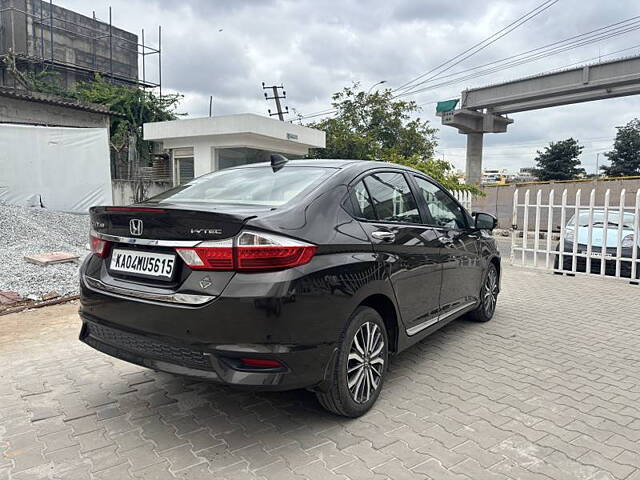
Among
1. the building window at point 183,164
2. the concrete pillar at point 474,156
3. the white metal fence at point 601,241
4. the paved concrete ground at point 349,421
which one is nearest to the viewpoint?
the paved concrete ground at point 349,421

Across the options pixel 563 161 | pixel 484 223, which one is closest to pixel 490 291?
pixel 484 223

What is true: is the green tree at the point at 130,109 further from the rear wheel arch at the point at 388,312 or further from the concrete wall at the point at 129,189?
the rear wheel arch at the point at 388,312

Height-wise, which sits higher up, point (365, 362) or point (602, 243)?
point (602, 243)

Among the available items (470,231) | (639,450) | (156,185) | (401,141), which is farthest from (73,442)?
(401,141)

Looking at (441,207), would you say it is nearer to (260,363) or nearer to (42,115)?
(260,363)

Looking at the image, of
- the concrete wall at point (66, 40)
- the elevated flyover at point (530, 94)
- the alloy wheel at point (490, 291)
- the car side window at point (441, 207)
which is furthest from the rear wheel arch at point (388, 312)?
the concrete wall at point (66, 40)

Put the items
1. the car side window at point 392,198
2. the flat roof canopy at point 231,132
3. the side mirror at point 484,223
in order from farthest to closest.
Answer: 1. the flat roof canopy at point 231,132
2. the side mirror at point 484,223
3. the car side window at point 392,198

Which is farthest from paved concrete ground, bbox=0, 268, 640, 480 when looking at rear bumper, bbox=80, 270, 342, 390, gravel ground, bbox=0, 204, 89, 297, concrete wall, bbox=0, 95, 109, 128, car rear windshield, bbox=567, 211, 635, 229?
concrete wall, bbox=0, 95, 109, 128

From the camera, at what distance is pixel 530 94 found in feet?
83.8

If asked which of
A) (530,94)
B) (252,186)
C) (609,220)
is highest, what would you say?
(530,94)

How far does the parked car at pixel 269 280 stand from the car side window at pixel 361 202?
0.01 metres

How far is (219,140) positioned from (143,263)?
37.9 feet

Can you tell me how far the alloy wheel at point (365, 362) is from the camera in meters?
2.94

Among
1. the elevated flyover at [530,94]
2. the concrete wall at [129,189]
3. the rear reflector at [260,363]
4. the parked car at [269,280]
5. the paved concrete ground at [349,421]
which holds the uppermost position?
the elevated flyover at [530,94]
